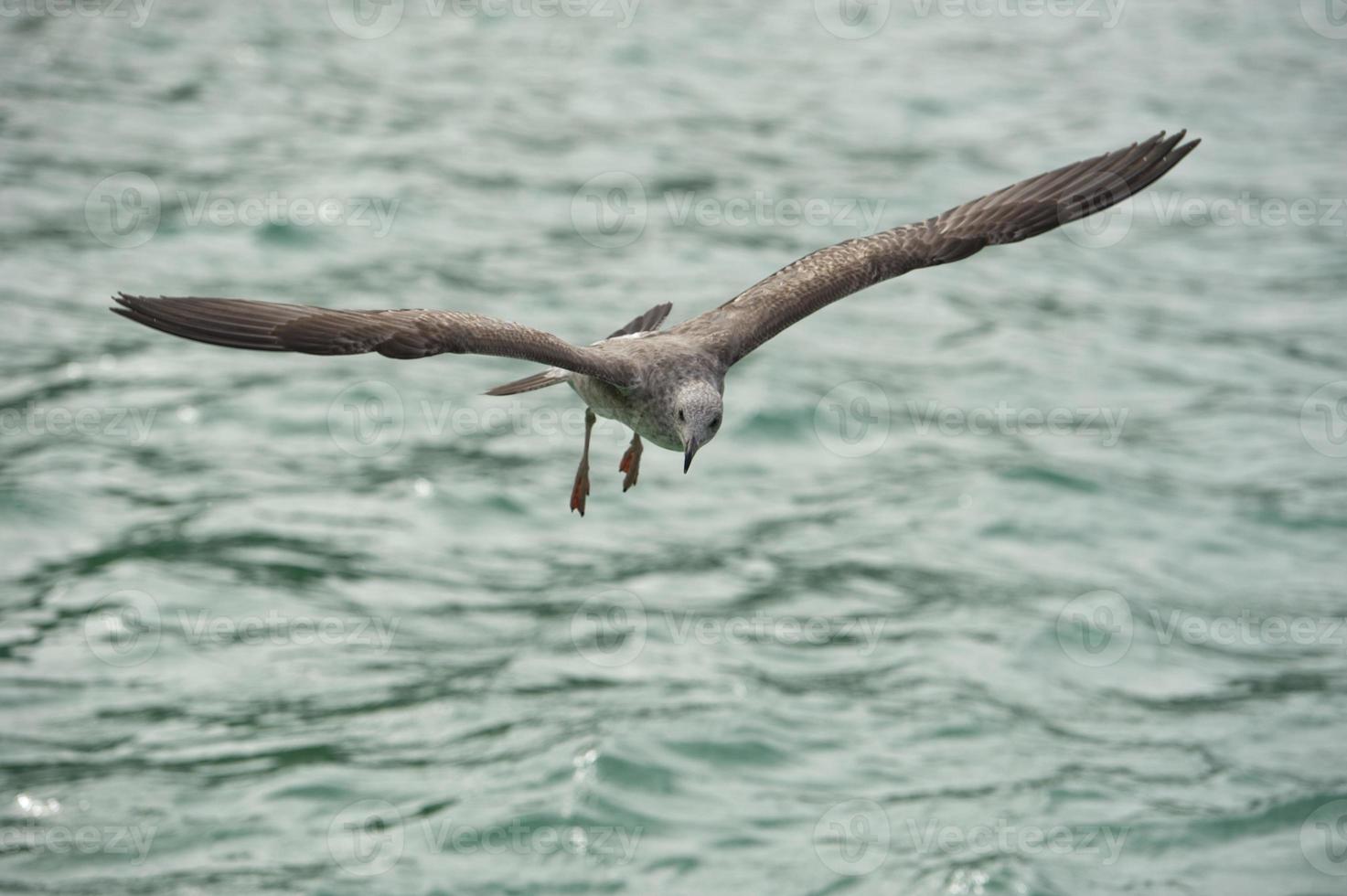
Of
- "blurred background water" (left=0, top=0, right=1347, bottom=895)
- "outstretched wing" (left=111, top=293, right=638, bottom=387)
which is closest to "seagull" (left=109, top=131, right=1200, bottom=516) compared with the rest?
"outstretched wing" (left=111, top=293, right=638, bottom=387)

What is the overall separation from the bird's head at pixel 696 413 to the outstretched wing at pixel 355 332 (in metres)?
0.49

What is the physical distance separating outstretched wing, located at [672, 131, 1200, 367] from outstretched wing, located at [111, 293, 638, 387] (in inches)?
50.0

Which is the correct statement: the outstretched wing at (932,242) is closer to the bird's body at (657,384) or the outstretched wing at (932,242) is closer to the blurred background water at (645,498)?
the bird's body at (657,384)

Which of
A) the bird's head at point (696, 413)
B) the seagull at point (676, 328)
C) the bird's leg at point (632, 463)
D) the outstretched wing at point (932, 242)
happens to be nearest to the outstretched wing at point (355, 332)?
the seagull at point (676, 328)

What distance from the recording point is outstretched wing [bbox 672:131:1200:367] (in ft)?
27.5

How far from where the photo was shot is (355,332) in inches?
287

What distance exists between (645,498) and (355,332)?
32.4 ft

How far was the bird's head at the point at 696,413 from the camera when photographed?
763 centimetres

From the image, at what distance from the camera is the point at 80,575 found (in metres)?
15.0

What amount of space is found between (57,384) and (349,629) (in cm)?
473

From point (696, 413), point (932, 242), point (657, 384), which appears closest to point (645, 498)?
point (932, 242)

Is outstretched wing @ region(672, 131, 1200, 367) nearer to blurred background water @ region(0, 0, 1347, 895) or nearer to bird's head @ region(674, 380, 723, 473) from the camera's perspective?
bird's head @ region(674, 380, 723, 473)

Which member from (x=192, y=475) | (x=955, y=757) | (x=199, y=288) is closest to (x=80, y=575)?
(x=192, y=475)

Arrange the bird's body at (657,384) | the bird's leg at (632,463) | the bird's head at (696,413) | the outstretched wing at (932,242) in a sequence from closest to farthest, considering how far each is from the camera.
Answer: the bird's head at (696,413)
the bird's body at (657,384)
the outstretched wing at (932,242)
the bird's leg at (632,463)
